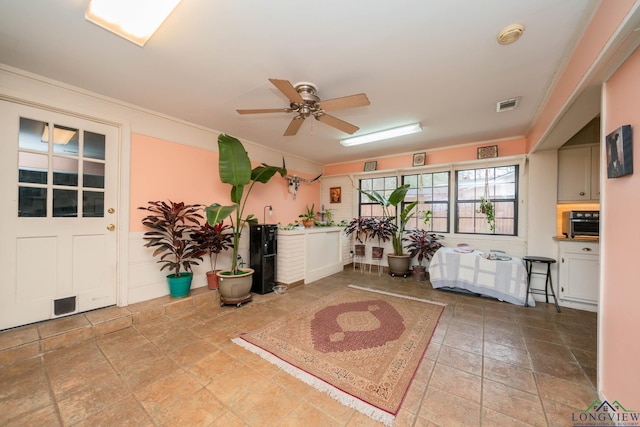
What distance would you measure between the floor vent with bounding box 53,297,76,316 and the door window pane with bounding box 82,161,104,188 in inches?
52.3

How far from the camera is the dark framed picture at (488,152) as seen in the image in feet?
13.9

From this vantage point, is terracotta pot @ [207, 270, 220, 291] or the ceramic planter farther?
terracotta pot @ [207, 270, 220, 291]

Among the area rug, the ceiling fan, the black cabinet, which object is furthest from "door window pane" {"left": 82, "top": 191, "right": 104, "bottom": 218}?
the area rug

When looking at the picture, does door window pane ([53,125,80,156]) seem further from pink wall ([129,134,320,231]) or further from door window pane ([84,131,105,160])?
pink wall ([129,134,320,231])

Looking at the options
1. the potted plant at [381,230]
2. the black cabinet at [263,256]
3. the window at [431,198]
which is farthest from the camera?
the potted plant at [381,230]

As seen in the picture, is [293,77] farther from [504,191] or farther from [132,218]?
[504,191]

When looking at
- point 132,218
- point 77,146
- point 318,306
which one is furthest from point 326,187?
point 77,146

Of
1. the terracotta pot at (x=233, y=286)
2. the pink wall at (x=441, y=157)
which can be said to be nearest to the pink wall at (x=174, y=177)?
the terracotta pot at (x=233, y=286)

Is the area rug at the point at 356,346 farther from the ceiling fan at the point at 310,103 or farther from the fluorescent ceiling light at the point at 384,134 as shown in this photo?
the fluorescent ceiling light at the point at 384,134

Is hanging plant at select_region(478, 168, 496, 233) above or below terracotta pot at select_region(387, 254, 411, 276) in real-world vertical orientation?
above

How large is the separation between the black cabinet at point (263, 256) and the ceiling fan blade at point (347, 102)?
2232mm

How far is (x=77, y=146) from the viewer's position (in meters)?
2.71

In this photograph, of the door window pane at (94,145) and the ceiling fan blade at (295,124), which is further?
the door window pane at (94,145)

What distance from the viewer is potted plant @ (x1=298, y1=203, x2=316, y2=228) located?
202 inches
